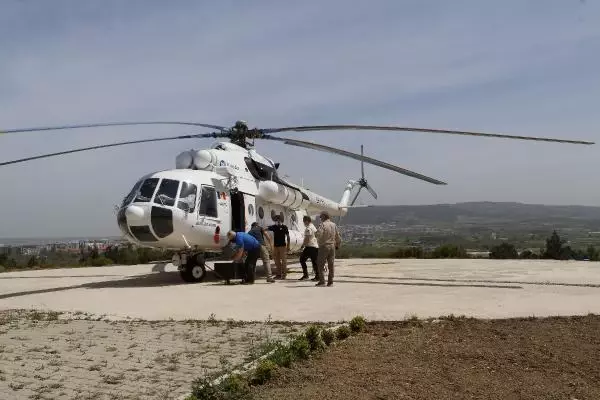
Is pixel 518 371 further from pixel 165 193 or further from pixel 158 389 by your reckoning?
pixel 165 193

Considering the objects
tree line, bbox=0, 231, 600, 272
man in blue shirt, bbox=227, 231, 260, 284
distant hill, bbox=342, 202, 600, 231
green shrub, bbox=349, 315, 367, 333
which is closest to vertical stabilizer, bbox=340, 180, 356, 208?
tree line, bbox=0, 231, 600, 272

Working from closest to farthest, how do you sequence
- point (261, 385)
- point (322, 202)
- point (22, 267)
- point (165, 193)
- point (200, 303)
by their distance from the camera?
point (261, 385) < point (200, 303) < point (165, 193) < point (322, 202) < point (22, 267)

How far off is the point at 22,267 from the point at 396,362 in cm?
2400

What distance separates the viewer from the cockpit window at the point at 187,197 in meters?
14.4

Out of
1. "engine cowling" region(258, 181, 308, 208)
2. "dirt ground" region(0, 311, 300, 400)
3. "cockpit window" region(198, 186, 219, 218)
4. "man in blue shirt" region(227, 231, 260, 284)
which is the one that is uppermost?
"engine cowling" region(258, 181, 308, 208)

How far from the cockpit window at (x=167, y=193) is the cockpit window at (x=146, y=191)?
6.7 inches

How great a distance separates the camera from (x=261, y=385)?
5086mm

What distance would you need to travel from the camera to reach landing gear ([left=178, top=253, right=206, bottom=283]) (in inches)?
604

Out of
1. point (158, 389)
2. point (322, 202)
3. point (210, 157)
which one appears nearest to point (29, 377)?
point (158, 389)

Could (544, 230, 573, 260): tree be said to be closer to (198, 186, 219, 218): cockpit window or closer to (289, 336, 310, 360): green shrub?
(198, 186, 219, 218): cockpit window

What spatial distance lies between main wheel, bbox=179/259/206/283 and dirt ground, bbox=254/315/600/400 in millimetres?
8790

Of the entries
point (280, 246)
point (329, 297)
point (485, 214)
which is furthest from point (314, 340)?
point (485, 214)

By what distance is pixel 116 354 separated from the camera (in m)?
6.73

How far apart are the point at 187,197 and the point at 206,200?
2.19 ft
